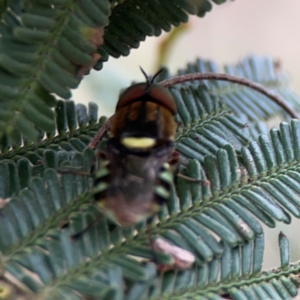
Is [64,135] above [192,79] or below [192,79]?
below

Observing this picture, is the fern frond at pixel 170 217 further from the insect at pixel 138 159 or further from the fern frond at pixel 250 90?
the fern frond at pixel 250 90

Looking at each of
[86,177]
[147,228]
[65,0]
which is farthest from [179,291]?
[65,0]

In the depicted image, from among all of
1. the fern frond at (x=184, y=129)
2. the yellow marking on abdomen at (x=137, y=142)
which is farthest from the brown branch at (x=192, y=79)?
the yellow marking on abdomen at (x=137, y=142)

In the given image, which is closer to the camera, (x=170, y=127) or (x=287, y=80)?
(x=170, y=127)

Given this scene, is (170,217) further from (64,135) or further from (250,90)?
(250,90)

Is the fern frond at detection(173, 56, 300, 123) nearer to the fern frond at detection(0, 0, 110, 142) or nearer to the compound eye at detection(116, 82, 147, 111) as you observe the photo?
the compound eye at detection(116, 82, 147, 111)

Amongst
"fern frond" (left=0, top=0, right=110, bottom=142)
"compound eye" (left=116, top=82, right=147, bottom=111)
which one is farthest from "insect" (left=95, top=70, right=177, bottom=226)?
"fern frond" (left=0, top=0, right=110, bottom=142)

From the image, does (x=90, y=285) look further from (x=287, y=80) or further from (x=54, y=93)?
(x=287, y=80)

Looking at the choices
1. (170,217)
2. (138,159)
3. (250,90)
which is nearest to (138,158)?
(138,159)
